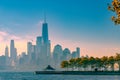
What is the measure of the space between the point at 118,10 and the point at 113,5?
61cm

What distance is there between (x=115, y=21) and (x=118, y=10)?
1.22 meters

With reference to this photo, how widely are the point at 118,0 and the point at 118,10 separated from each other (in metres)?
0.88

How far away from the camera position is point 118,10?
30.5 m

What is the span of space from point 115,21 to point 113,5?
1.59 m

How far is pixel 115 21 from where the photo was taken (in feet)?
103

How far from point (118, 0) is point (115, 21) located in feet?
6.35

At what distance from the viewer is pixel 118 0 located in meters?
30.6

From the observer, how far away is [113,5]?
30.5 metres
